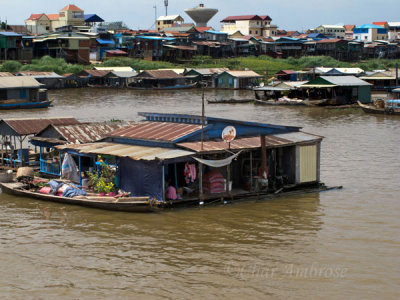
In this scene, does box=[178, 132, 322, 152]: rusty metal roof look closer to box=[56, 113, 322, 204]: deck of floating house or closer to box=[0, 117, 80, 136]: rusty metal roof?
box=[56, 113, 322, 204]: deck of floating house

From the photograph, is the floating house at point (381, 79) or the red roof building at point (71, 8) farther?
the red roof building at point (71, 8)

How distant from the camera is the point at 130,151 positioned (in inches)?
533

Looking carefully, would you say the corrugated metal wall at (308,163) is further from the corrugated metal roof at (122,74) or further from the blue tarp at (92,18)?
the blue tarp at (92,18)

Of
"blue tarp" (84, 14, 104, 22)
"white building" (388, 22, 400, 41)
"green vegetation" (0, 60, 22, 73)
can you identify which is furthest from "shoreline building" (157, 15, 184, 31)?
"green vegetation" (0, 60, 22, 73)

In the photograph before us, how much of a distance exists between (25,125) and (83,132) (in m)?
1.85

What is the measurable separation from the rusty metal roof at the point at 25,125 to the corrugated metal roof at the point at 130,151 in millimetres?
2281

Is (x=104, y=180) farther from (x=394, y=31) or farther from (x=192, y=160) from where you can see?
(x=394, y=31)

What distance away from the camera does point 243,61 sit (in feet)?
220

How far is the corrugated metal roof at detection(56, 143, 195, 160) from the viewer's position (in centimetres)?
1277

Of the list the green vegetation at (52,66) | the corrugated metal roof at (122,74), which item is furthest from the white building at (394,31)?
the green vegetation at (52,66)

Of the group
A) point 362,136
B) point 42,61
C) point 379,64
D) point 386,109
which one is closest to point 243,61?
point 379,64

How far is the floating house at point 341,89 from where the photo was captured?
3750 cm

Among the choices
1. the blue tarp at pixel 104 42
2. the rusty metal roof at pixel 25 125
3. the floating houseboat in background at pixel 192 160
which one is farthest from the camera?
the blue tarp at pixel 104 42

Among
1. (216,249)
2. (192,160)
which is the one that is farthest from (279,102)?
(216,249)
